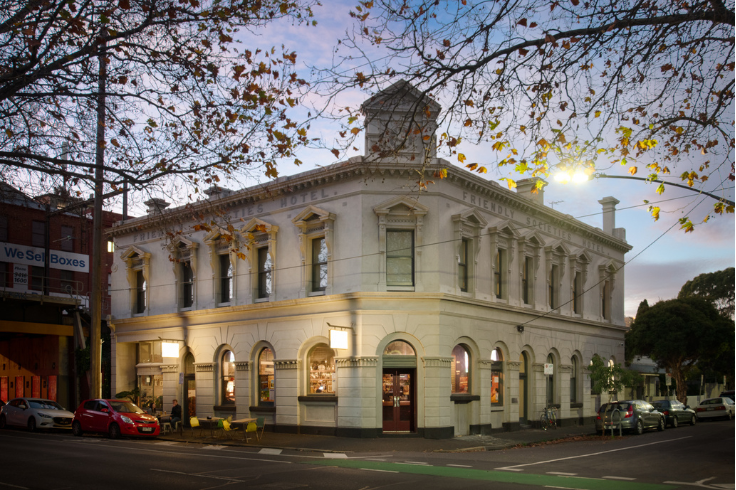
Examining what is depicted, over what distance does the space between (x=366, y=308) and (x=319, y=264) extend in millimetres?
3232

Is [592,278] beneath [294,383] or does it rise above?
above

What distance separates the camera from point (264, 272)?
102 ft

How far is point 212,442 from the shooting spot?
86.0ft

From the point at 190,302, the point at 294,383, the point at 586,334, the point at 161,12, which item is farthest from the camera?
the point at 586,334

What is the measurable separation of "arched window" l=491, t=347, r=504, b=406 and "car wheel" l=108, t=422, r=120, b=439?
592 inches

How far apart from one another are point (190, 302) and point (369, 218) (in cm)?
1190

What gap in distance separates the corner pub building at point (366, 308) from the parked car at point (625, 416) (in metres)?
3.32

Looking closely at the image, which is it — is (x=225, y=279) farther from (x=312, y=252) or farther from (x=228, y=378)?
(x=312, y=252)

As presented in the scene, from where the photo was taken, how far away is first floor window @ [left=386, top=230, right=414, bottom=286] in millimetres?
27469

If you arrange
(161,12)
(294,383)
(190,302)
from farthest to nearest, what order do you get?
(190,302) → (294,383) → (161,12)

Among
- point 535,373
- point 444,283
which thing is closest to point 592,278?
point 535,373

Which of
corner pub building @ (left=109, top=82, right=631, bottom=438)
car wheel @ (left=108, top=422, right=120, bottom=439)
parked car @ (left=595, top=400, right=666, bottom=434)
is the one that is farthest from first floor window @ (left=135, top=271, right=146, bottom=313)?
parked car @ (left=595, top=400, right=666, bottom=434)

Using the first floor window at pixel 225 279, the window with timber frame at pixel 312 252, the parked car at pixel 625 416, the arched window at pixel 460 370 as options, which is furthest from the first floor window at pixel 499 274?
the first floor window at pixel 225 279

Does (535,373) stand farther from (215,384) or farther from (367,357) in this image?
(215,384)
